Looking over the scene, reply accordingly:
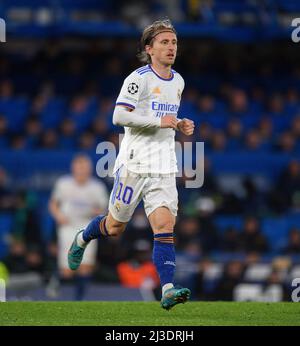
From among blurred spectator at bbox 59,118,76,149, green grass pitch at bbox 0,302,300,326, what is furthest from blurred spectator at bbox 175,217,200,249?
green grass pitch at bbox 0,302,300,326

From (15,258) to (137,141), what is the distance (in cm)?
753

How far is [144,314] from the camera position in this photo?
9633mm

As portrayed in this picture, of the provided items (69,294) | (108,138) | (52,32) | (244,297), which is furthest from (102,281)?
(52,32)

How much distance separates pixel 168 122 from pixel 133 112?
0.38 meters

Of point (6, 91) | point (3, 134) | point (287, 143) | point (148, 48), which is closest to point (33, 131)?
point (3, 134)

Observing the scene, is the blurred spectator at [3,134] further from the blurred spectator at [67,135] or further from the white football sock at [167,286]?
the white football sock at [167,286]

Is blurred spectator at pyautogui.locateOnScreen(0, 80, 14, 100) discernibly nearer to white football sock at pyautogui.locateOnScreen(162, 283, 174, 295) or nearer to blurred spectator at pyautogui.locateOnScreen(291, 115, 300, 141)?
blurred spectator at pyautogui.locateOnScreen(291, 115, 300, 141)

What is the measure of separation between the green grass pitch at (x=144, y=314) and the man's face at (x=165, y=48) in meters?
2.24

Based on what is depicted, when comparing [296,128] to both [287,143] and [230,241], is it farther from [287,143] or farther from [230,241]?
[230,241]

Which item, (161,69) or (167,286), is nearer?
(167,286)

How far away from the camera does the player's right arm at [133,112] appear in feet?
30.0

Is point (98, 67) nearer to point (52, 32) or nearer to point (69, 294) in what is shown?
point (52, 32)

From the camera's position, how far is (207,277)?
16.2 m

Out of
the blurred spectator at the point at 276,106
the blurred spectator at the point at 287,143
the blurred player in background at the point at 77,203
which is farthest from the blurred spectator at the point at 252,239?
the blurred spectator at the point at 276,106
